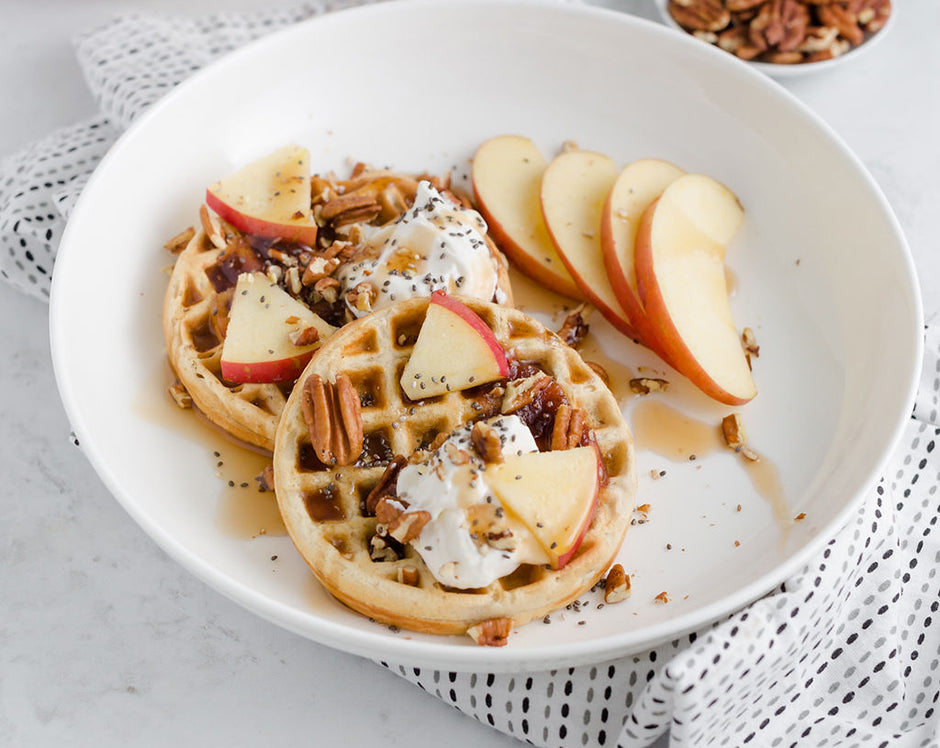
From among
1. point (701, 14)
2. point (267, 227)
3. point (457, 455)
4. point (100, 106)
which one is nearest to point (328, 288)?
point (267, 227)

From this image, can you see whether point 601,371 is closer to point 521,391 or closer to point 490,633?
point 521,391

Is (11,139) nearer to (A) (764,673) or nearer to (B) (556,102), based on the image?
(B) (556,102)

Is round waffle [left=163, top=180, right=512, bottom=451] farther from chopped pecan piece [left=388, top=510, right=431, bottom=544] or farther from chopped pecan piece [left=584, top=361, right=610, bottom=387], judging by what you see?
chopped pecan piece [left=388, top=510, right=431, bottom=544]

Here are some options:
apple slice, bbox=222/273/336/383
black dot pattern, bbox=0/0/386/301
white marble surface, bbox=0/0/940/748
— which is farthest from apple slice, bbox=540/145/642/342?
black dot pattern, bbox=0/0/386/301

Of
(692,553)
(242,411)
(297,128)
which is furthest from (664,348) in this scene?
(297,128)

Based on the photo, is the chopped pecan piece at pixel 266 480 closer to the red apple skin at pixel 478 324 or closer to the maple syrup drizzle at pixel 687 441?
the red apple skin at pixel 478 324

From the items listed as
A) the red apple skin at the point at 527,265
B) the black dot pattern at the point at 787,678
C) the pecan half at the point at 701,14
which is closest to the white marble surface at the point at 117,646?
the black dot pattern at the point at 787,678
